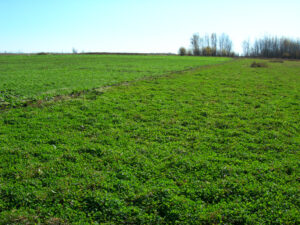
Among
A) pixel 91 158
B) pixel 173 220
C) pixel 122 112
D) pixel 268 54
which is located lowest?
pixel 173 220

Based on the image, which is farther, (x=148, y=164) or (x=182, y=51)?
(x=182, y=51)

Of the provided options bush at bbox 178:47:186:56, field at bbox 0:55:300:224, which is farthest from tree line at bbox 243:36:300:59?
field at bbox 0:55:300:224

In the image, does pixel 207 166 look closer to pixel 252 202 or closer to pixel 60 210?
pixel 252 202

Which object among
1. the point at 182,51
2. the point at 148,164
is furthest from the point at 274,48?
the point at 148,164

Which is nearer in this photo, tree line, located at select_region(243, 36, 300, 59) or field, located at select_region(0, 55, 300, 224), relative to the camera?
field, located at select_region(0, 55, 300, 224)

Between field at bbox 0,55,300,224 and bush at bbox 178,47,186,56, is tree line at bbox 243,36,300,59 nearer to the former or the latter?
bush at bbox 178,47,186,56

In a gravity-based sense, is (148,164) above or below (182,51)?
below

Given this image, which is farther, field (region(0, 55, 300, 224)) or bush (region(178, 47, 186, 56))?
bush (region(178, 47, 186, 56))

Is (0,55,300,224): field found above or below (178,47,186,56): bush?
below

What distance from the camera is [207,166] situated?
21.4ft

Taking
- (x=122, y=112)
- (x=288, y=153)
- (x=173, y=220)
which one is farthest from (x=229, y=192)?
(x=122, y=112)

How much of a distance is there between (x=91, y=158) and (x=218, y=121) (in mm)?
6270

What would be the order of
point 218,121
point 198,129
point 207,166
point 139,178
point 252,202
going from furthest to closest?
point 218,121
point 198,129
point 207,166
point 139,178
point 252,202

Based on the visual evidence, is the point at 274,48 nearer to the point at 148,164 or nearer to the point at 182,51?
the point at 182,51
